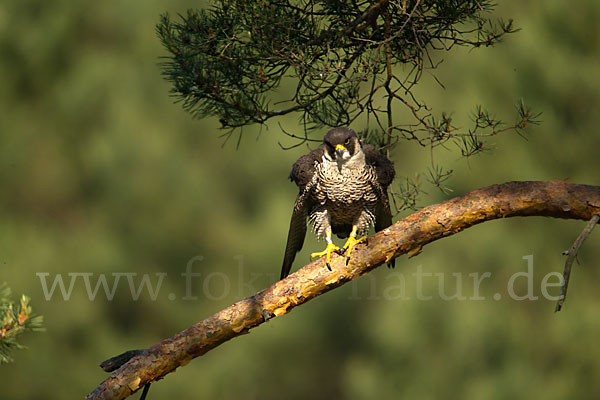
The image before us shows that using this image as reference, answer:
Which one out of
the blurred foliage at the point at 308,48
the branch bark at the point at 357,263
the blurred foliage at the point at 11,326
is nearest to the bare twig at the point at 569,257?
the branch bark at the point at 357,263

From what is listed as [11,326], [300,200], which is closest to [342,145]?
[300,200]

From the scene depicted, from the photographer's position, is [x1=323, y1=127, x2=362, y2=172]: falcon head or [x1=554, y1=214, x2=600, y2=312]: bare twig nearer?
[x1=554, y1=214, x2=600, y2=312]: bare twig

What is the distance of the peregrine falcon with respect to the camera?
3.16m

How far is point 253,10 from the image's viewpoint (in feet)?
9.14

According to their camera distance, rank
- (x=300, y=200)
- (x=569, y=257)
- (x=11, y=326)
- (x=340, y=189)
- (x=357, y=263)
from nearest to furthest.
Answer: (x=569, y=257), (x=11, y=326), (x=357, y=263), (x=340, y=189), (x=300, y=200)

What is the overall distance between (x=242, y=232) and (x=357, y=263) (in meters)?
8.97

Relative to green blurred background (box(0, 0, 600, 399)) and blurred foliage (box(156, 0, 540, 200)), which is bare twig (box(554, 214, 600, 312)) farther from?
green blurred background (box(0, 0, 600, 399))

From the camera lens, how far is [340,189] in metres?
3.25

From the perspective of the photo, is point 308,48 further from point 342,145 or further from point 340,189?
point 340,189

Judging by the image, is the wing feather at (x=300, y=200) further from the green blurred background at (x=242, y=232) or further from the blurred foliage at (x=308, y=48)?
the green blurred background at (x=242, y=232)

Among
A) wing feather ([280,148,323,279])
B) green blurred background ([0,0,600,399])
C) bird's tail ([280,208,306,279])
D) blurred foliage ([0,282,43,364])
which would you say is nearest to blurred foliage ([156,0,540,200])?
wing feather ([280,148,323,279])

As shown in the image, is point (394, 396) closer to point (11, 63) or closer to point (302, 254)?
point (302, 254)

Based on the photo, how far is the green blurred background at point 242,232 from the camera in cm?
900

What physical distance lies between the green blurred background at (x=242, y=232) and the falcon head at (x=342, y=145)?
15.8 feet
